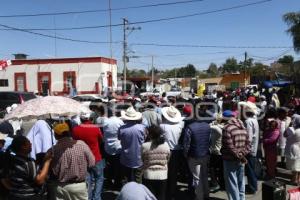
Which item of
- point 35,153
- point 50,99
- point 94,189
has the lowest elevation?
point 94,189

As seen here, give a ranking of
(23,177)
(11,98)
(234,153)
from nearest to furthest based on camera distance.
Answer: (23,177)
(234,153)
(11,98)

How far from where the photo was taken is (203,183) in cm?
796

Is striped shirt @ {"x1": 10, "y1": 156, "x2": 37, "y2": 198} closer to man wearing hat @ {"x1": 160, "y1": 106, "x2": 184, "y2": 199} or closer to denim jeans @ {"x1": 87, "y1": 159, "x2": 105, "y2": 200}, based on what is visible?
denim jeans @ {"x1": 87, "y1": 159, "x2": 105, "y2": 200}

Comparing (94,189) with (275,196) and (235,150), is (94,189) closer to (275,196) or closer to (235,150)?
(235,150)

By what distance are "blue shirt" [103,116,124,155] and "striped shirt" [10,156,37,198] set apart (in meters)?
3.05

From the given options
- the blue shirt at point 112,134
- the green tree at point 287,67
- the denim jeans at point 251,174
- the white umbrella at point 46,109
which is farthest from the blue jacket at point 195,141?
the green tree at point 287,67

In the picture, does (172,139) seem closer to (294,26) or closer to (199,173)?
(199,173)

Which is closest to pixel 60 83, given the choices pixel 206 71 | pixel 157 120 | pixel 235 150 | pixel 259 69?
pixel 157 120

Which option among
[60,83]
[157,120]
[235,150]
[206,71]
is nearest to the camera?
[235,150]

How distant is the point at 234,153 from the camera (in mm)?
7238

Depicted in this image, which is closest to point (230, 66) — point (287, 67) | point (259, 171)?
point (287, 67)

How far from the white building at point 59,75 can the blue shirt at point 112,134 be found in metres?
36.3

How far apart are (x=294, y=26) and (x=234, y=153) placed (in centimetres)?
4204

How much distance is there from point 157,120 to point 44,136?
327 centimetres
